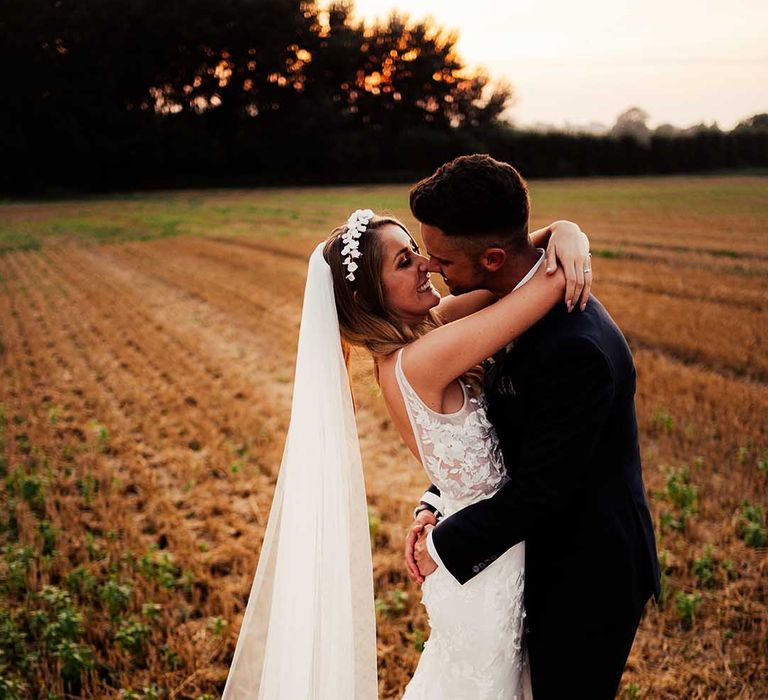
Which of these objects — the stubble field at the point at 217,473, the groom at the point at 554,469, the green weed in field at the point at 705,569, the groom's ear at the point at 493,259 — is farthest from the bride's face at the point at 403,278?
the green weed in field at the point at 705,569

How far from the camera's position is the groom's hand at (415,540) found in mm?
2508

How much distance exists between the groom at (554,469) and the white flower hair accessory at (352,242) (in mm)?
348

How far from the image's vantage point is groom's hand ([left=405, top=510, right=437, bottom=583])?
2.51 m

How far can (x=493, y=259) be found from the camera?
2.30 m

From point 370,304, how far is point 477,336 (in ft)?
1.86

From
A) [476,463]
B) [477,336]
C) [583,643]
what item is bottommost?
[583,643]

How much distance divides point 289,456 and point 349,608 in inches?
25.0

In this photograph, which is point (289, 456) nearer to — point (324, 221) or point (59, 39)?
point (324, 221)

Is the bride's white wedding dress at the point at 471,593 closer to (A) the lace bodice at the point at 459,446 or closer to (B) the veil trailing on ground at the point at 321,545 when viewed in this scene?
(A) the lace bodice at the point at 459,446

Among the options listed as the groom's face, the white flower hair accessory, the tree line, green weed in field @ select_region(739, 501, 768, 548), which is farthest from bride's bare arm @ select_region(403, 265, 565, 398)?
the tree line

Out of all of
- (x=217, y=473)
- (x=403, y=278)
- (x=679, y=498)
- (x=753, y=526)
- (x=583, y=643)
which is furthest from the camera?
(x=217, y=473)

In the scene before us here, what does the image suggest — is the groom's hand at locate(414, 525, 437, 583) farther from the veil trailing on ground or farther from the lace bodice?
the veil trailing on ground

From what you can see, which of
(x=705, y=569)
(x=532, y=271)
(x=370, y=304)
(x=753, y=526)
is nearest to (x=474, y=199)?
(x=532, y=271)

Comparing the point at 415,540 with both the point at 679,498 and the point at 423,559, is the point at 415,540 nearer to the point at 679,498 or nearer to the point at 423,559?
the point at 423,559
